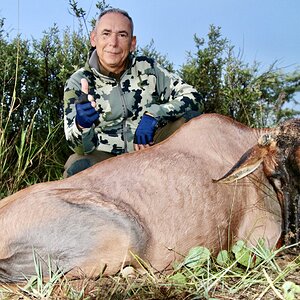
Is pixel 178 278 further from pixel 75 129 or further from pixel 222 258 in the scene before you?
pixel 75 129

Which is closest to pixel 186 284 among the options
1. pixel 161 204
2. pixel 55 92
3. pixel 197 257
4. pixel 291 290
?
pixel 197 257

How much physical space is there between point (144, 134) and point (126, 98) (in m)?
0.70

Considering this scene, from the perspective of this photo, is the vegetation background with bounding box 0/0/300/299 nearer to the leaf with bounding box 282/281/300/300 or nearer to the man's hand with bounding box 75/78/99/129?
the man's hand with bounding box 75/78/99/129

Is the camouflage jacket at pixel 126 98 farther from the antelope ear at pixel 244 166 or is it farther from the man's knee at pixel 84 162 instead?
the antelope ear at pixel 244 166

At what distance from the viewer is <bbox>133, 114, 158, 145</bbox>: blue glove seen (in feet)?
17.1

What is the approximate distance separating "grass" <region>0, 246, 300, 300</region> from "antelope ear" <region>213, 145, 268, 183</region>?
473mm

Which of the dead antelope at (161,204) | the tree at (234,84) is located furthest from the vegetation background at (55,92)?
the dead antelope at (161,204)

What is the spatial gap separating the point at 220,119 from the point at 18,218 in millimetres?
1584

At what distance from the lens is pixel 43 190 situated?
3.85m

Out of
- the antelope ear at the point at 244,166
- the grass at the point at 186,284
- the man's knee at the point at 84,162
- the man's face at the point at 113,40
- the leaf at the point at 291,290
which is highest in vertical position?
the man's face at the point at 113,40

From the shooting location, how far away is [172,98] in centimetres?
591

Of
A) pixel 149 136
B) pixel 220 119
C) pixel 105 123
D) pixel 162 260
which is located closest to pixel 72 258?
pixel 162 260

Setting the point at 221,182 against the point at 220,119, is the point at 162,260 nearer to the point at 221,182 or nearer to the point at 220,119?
the point at 221,182

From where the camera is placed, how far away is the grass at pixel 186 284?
344cm
